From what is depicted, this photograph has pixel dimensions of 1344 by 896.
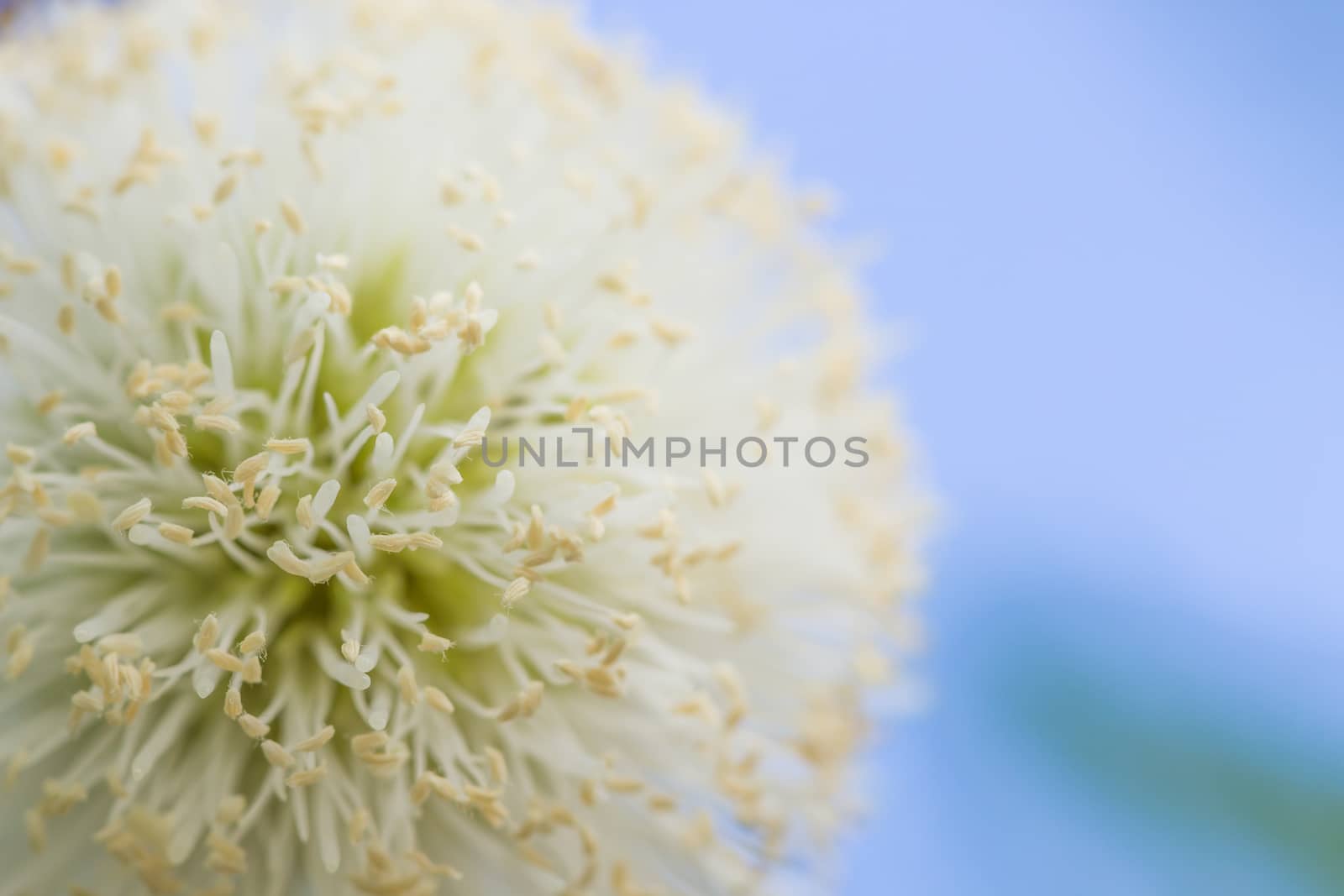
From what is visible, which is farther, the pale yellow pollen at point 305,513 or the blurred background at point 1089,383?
the blurred background at point 1089,383

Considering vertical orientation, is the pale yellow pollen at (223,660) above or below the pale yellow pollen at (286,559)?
below

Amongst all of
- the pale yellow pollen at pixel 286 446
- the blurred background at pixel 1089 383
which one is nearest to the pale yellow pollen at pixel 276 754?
the pale yellow pollen at pixel 286 446

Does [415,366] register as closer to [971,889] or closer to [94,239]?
[94,239]

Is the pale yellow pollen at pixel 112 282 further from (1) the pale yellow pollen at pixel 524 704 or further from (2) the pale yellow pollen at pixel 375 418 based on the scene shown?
(1) the pale yellow pollen at pixel 524 704

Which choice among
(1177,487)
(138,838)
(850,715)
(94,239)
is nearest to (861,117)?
(1177,487)

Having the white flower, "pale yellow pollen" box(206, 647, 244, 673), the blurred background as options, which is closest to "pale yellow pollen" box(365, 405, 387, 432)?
the white flower

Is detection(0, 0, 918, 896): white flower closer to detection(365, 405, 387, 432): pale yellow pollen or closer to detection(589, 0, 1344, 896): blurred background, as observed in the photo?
detection(365, 405, 387, 432): pale yellow pollen

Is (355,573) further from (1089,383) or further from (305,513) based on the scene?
(1089,383)
